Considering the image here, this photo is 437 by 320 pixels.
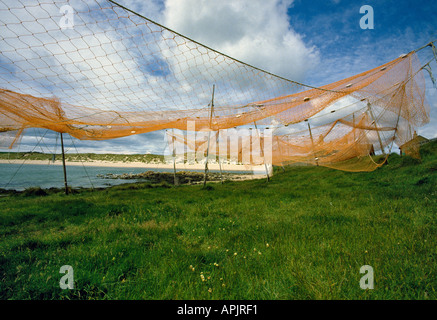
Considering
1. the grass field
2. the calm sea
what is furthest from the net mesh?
the calm sea

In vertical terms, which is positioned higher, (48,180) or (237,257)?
(237,257)

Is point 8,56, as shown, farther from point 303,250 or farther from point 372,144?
point 372,144

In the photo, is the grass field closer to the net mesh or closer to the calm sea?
the net mesh

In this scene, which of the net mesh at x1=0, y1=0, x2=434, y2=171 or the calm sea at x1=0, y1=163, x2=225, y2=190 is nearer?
the net mesh at x1=0, y1=0, x2=434, y2=171

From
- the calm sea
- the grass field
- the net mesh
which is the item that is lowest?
the calm sea

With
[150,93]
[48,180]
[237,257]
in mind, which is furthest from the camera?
[48,180]

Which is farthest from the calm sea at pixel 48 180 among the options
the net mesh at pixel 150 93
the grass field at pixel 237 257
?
the grass field at pixel 237 257

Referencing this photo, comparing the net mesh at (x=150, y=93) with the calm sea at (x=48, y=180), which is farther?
the calm sea at (x=48, y=180)

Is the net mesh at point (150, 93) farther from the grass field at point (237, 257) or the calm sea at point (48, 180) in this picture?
the calm sea at point (48, 180)

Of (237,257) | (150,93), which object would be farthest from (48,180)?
(237,257)

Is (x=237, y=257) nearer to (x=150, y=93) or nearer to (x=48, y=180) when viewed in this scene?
(x=150, y=93)

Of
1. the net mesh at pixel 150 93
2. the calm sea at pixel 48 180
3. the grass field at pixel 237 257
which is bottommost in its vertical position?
the calm sea at pixel 48 180

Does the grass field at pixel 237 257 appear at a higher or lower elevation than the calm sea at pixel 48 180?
higher

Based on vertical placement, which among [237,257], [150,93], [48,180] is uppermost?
[150,93]
